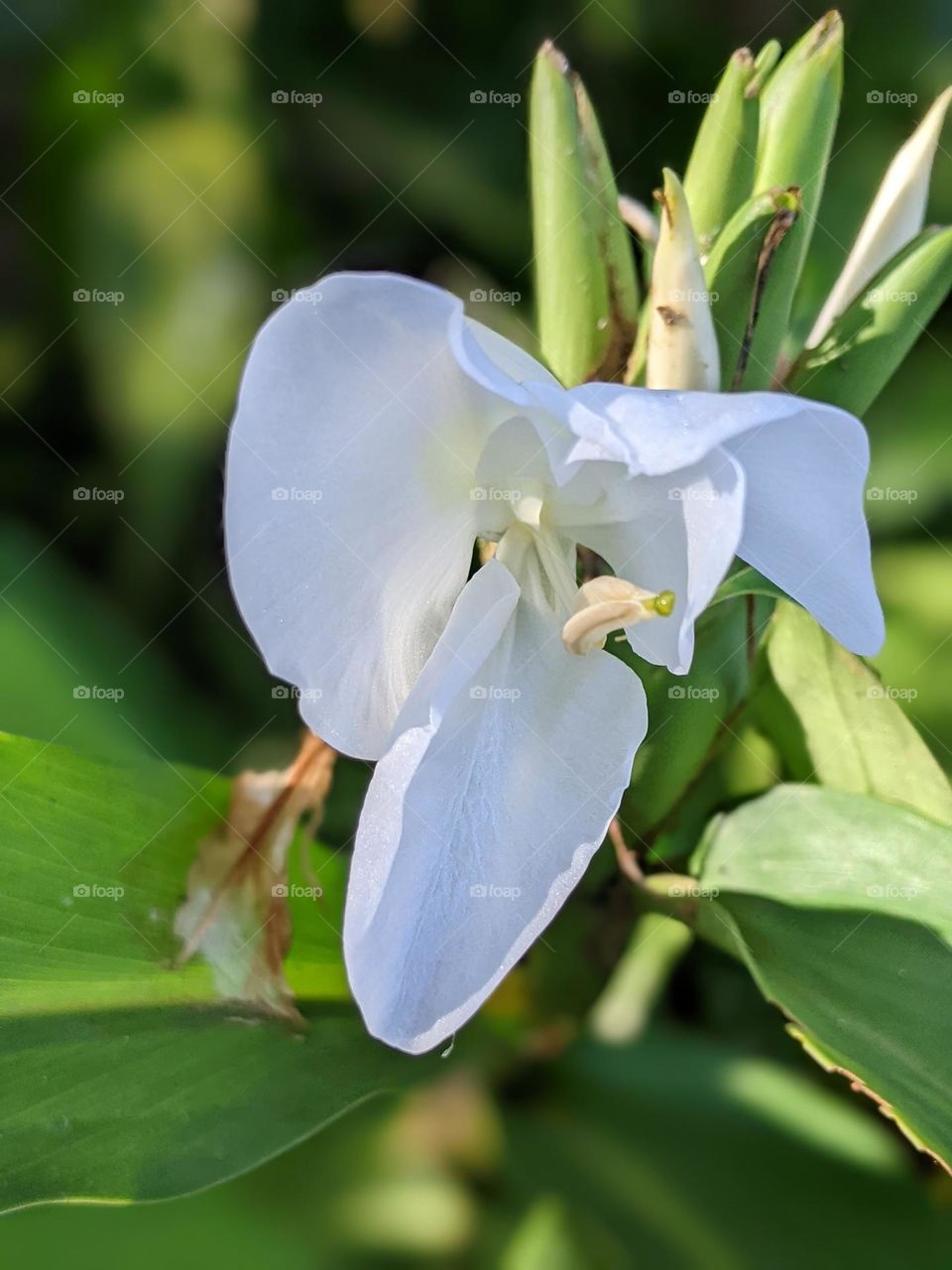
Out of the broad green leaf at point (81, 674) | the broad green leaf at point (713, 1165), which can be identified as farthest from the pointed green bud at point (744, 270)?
the broad green leaf at point (713, 1165)

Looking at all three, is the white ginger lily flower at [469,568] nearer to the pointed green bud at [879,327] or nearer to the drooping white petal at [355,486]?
the drooping white petal at [355,486]

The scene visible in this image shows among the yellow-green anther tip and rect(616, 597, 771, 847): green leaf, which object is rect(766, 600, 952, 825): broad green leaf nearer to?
rect(616, 597, 771, 847): green leaf

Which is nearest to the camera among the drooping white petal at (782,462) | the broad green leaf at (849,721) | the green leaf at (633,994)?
the drooping white petal at (782,462)

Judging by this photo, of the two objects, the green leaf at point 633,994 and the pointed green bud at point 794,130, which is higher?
the pointed green bud at point 794,130

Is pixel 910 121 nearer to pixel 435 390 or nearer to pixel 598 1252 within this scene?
pixel 435 390

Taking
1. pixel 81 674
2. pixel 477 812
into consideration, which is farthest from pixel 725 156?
pixel 81 674

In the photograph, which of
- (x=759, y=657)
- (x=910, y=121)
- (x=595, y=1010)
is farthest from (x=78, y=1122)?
(x=910, y=121)

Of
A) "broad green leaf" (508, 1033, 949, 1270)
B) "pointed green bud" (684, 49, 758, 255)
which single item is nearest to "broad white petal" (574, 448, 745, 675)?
"pointed green bud" (684, 49, 758, 255)

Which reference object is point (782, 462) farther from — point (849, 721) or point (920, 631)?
point (920, 631)
